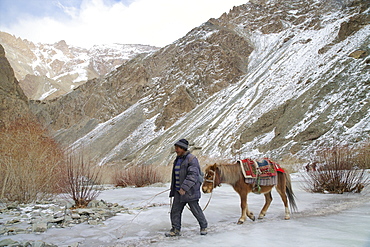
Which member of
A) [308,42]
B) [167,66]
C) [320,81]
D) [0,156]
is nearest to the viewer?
[0,156]

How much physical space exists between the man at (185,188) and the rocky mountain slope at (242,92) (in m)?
3.32

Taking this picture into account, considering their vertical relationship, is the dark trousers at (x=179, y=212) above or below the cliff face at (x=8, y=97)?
below

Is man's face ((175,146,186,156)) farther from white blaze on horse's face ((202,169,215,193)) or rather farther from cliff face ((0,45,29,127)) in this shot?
cliff face ((0,45,29,127))

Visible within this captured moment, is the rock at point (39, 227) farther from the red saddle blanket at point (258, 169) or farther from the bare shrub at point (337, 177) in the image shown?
the bare shrub at point (337, 177)

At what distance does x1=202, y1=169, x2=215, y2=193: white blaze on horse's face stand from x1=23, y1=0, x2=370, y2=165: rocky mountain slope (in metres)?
3.45

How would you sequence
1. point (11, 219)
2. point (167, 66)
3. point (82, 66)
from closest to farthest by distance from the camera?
1. point (11, 219)
2. point (167, 66)
3. point (82, 66)

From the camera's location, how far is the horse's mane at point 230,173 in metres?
4.96

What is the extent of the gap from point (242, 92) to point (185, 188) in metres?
30.2

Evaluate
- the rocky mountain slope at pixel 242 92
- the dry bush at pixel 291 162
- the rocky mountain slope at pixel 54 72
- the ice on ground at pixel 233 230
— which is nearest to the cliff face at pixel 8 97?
the rocky mountain slope at pixel 242 92

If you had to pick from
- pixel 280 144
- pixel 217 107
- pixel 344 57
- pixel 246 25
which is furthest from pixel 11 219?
pixel 246 25

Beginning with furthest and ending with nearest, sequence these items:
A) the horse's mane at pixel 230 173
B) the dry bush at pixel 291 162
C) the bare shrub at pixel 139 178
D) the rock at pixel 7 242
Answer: the dry bush at pixel 291 162
the bare shrub at pixel 139 178
the horse's mane at pixel 230 173
the rock at pixel 7 242

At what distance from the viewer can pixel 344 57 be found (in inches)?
965

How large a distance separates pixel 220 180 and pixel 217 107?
30.2 metres

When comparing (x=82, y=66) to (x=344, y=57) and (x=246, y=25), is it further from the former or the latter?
(x=344, y=57)
